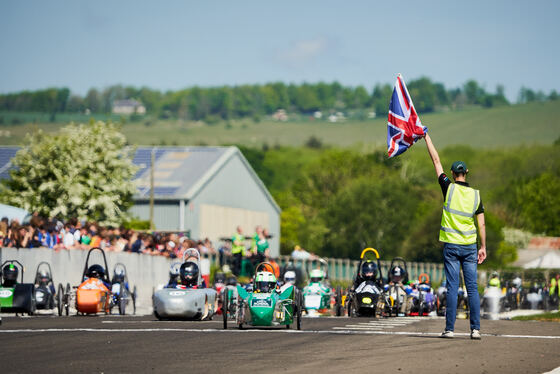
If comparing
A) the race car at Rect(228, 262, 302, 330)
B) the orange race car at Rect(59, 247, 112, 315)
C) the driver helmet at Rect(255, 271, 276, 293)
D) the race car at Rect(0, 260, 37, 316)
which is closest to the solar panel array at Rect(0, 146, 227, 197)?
the orange race car at Rect(59, 247, 112, 315)

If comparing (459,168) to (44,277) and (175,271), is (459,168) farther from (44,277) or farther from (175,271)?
(44,277)

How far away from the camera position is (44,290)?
26.2 m

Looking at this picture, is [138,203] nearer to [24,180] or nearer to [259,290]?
[24,180]

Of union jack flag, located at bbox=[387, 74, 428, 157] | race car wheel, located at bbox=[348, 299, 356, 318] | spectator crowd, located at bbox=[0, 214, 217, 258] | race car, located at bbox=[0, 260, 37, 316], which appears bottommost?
race car wheel, located at bbox=[348, 299, 356, 318]

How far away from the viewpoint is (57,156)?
55.5 metres

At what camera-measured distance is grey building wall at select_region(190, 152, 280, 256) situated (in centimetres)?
7125

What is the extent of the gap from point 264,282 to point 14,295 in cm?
769

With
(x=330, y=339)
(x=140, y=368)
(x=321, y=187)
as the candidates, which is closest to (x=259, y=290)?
(x=330, y=339)

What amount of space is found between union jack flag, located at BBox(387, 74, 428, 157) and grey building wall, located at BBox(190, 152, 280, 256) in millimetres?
53119

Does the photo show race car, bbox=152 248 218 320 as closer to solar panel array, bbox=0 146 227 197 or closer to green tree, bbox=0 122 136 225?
green tree, bbox=0 122 136 225

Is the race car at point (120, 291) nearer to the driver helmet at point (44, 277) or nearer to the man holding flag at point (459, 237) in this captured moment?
the driver helmet at point (44, 277)

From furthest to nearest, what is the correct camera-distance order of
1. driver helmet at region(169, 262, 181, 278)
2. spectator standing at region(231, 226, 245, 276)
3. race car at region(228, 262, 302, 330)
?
spectator standing at region(231, 226, 245, 276) → driver helmet at region(169, 262, 181, 278) → race car at region(228, 262, 302, 330)

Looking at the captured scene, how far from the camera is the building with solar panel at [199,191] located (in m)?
69.5

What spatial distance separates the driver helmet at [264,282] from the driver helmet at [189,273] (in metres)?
3.40
